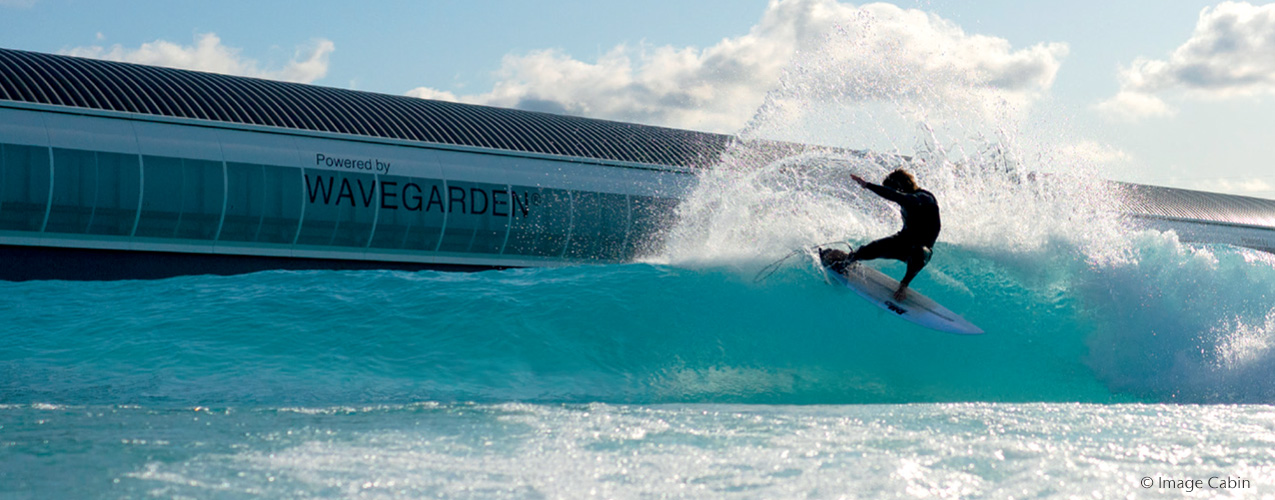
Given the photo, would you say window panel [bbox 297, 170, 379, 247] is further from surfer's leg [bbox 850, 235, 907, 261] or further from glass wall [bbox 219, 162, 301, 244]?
surfer's leg [bbox 850, 235, 907, 261]

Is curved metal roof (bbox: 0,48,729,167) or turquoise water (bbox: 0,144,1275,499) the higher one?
curved metal roof (bbox: 0,48,729,167)

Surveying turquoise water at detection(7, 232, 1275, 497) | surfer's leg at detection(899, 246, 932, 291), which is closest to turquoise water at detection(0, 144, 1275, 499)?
turquoise water at detection(7, 232, 1275, 497)

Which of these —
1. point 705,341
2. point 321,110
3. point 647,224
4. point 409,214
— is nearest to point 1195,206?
point 647,224

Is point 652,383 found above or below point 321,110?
below

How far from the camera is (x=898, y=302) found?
29.8 feet

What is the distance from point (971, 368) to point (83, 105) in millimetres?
16827

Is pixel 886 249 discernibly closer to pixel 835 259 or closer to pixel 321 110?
pixel 835 259

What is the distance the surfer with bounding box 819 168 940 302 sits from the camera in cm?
873

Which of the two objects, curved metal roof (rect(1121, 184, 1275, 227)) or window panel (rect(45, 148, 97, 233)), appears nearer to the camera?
window panel (rect(45, 148, 97, 233))

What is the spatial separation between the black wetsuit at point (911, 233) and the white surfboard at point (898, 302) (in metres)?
0.26

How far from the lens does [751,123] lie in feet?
41.2

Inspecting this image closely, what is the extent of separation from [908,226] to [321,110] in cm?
1590

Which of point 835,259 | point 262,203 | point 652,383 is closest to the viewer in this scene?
point 652,383

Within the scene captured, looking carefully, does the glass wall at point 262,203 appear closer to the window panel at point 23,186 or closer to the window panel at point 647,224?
the window panel at point 23,186
